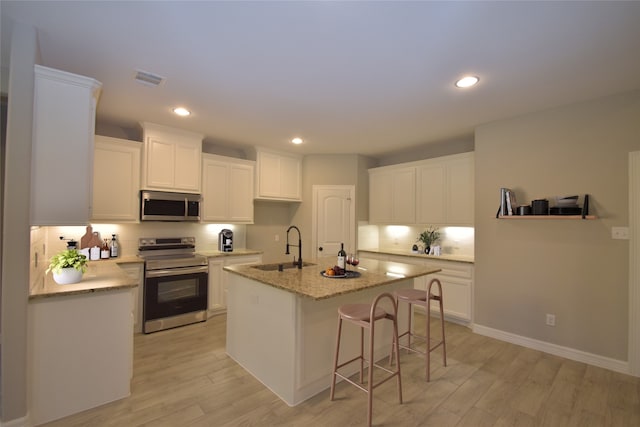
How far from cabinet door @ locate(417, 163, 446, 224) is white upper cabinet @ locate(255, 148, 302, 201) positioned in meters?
2.08

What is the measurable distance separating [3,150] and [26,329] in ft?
4.45

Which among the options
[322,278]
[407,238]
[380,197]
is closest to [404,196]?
[380,197]

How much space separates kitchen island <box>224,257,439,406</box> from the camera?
2.24 m

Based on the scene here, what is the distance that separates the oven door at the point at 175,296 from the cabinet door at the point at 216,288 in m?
0.11

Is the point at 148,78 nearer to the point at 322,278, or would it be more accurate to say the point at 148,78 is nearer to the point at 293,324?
the point at 322,278

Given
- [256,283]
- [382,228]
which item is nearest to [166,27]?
[256,283]

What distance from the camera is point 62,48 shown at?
6.96ft

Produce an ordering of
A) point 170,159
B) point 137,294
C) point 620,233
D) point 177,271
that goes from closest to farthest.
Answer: point 620,233
point 137,294
point 177,271
point 170,159

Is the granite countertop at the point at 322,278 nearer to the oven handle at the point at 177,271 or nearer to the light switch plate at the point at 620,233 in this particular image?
the oven handle at the point at 177,271

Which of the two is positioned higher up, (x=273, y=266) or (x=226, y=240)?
(x=226, y=240)

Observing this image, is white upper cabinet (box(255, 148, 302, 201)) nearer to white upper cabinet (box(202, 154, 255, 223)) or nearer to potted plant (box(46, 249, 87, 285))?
white upper cabinet (box(202, 154, 255, 223))

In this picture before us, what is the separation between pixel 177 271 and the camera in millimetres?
3768

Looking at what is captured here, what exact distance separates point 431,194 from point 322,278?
276 cm

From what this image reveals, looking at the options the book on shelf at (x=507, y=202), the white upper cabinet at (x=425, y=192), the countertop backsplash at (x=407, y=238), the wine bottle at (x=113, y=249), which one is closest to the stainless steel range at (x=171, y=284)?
the wine bottle at (x=113, y=249)
